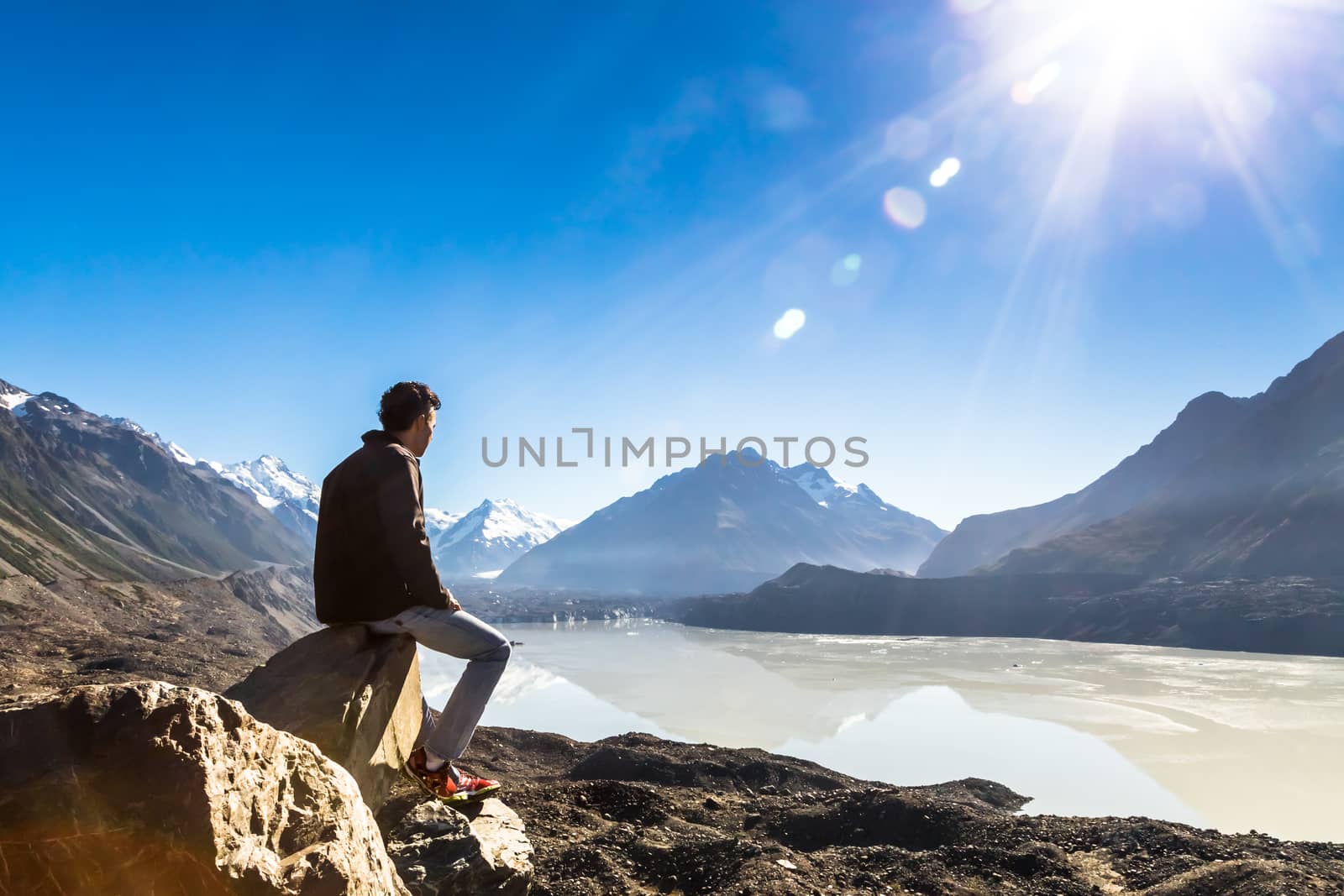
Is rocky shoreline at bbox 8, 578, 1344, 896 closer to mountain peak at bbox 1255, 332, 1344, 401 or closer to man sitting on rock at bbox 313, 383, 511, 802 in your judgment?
man sitting on rock at bbox 313, 383, 511, 802

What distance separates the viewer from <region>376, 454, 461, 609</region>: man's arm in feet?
15.8

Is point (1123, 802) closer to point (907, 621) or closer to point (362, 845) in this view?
point (362, 845)

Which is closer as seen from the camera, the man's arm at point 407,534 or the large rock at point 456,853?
the man's arm at point 407,534

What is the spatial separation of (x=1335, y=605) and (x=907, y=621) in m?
51.8

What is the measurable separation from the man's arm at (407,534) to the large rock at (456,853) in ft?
5.71

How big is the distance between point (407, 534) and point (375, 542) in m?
0.29

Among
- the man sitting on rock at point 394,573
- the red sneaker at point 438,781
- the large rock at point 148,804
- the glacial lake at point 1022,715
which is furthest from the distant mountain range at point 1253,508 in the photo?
the large rock at point 148,804

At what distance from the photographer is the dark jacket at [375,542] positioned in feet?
16.0

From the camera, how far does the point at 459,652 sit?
5.17 m

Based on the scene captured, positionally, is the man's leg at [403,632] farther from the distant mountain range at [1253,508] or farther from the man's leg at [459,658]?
the distant mountain range at [1253,508]

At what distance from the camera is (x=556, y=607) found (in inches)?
7298

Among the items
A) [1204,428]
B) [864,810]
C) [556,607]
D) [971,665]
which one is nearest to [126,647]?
[864,810]

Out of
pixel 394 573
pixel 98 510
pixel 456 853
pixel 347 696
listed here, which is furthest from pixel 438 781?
pixel 98 510

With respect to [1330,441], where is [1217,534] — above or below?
below
